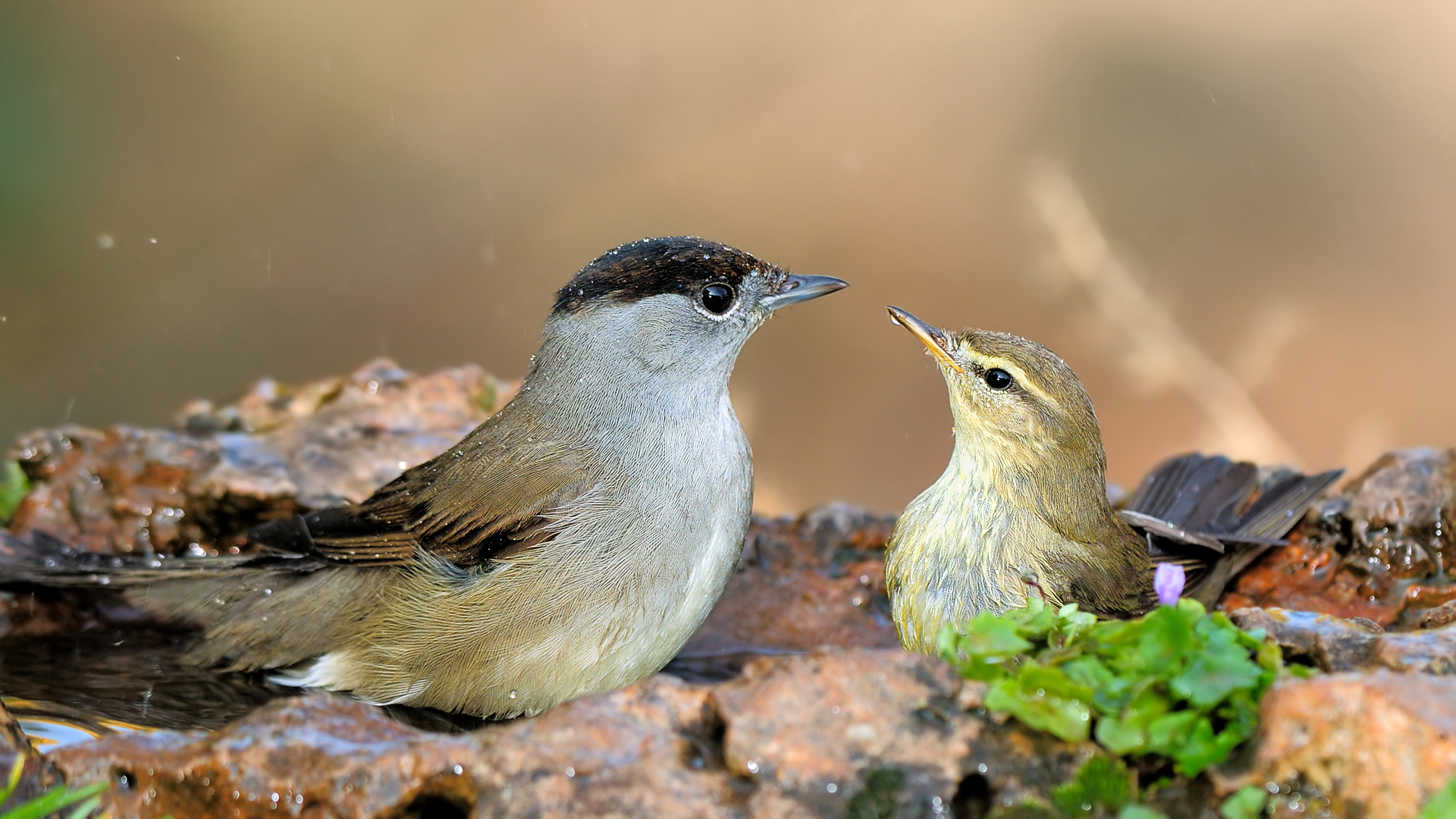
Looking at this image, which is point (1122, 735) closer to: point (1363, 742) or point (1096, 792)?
point (1096, 792)

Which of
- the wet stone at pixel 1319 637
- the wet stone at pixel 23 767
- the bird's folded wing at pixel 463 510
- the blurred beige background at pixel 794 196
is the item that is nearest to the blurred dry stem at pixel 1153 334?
the blurred beige background at pixel 794 196

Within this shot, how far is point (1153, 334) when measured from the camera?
407 inches

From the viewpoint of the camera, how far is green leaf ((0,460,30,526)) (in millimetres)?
6061

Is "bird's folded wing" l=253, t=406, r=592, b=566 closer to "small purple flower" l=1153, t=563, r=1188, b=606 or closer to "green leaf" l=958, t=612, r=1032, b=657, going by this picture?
"green leaf" l=958, t=612, r=1032, b=657

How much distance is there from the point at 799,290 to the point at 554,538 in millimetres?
1421

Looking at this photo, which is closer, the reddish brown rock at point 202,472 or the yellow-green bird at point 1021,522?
the yellow-green bird at point 1021,522

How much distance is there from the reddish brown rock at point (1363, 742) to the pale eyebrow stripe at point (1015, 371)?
2.24m

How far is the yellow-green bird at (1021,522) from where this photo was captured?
4.66 metres

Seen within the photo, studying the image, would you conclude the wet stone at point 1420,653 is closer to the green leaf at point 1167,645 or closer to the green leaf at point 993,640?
the green leaf at point 1167,645

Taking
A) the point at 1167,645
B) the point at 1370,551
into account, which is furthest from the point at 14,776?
the point at 1370,551

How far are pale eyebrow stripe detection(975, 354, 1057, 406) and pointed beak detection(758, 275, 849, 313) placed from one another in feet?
2.25

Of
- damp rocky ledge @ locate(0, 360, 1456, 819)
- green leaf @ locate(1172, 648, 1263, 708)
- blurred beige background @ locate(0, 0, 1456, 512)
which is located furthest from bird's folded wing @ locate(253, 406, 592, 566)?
blurred beige background @ locate(0, 0, 1456, 512)

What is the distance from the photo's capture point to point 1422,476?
5473 millimetres

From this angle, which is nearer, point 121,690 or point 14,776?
point 14,776
